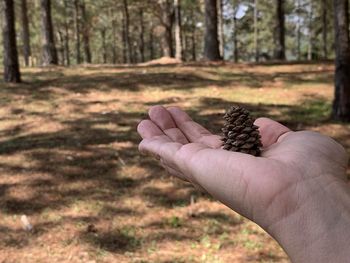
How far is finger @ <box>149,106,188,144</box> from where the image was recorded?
3.27 meters

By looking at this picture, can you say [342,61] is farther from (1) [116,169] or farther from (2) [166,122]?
(2) [166,122]

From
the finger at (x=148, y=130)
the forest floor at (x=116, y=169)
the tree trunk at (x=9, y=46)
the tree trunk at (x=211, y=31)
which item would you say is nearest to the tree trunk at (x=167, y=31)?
the tree trunk at (x=211, y=31)

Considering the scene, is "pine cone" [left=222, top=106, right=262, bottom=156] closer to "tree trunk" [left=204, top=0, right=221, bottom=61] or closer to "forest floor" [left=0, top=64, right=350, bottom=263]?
"forest floor" [left=0, top=64, right=350, bottom=263]

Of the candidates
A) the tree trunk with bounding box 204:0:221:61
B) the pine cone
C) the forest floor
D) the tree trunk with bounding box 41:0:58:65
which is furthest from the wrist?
the tree trunk with bounding box 41:0:58:65

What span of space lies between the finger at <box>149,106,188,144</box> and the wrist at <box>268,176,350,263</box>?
1152 millimetres

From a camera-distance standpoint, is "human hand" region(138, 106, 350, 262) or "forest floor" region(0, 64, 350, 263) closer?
"human hand" region(138, 106, 350, 262)

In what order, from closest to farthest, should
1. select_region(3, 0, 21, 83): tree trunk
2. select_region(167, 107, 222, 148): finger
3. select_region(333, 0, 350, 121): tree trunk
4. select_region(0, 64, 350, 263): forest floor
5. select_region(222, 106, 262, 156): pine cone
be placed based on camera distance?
select_region(222, 106, 262, 156): pine cone
select_region(167, 107, 222, 148): finger
select_region(0, 64, 350, 263): forest floor
select_region(333, 0, 350, 121): tree trunk
select_region(3, 0, 21, 83): tree trunk

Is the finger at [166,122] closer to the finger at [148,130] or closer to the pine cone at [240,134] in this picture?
the finger at [148,130]

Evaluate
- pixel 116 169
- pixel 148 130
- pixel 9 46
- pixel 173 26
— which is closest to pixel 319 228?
pixel 148 130

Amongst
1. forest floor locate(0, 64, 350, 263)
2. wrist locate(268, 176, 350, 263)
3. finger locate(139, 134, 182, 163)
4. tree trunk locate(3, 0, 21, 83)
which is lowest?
forest floor locate(0, 64, 350, 263)

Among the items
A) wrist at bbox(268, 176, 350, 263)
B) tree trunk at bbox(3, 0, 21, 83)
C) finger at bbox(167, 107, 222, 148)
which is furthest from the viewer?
tree trunk at bbox(3, 0, 21, 83)

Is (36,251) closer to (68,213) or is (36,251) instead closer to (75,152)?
(68,213)

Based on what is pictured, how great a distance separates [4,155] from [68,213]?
110 inches

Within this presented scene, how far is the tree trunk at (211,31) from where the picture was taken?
18.5m
